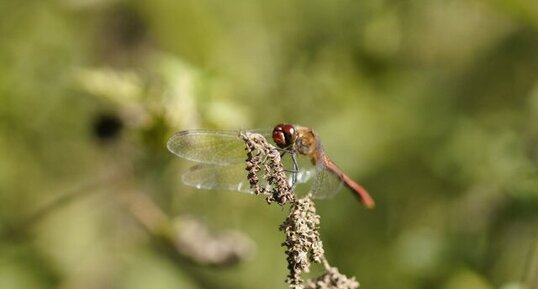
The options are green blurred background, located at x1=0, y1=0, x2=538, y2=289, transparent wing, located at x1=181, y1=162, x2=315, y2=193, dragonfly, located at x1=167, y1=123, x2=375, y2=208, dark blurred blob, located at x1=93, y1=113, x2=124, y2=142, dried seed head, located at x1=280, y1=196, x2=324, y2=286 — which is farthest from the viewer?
green blurred background, located at x1=0, y1=0, x2=538, y2=289

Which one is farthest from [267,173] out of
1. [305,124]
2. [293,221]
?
[305,124]

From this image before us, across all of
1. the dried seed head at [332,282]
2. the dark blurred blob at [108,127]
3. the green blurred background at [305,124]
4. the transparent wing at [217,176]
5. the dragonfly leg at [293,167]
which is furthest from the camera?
the green blurred background at [305,124]

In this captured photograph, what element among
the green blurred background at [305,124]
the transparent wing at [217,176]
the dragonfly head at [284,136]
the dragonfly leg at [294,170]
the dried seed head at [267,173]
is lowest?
the dried seed head at [267,173]

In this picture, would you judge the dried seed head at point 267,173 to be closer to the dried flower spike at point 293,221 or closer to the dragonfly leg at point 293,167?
the dried flower spike at point 293,221

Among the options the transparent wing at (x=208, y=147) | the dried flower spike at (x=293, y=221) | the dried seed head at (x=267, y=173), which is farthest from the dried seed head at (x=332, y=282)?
the transparent wing at (x=208, y=147)

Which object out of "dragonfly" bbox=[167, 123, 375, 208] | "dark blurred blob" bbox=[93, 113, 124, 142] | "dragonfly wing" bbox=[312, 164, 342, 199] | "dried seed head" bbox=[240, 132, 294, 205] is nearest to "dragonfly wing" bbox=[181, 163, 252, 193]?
"dragonfly" bbox=[167, 123, 375, 208]

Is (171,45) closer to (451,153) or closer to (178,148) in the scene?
(451,153)

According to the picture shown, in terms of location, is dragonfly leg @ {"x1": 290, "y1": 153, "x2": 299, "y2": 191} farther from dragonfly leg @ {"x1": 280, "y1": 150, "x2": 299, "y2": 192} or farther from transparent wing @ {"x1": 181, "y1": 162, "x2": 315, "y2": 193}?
transparent wing @ {"x1": 181, "y1": 162, "x2": 315, "y2": 193}
